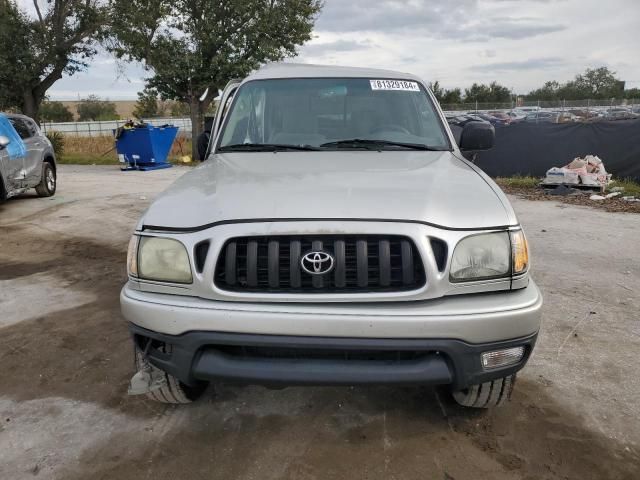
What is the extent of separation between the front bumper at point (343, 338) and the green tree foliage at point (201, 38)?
673 inches

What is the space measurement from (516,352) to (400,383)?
0.56 metres

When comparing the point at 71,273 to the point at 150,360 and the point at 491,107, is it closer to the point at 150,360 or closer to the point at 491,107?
the point at 150,360

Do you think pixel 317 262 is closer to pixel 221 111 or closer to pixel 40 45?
pixel 221 111

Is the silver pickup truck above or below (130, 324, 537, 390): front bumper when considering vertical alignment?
above

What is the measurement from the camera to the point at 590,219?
8367 mm

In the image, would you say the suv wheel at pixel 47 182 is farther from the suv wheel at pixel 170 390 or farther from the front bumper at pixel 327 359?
the front bumper at pixel 327 359

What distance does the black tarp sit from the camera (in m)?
11.5

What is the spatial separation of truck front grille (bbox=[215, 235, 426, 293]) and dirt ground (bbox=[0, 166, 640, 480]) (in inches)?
35.0

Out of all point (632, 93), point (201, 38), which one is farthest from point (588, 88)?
point (201, 38)

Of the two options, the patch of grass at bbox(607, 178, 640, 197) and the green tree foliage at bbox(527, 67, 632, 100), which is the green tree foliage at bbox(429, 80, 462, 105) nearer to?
the green tree foliage at bbox(527, 67, 632, 100)

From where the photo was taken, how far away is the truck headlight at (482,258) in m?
2.24

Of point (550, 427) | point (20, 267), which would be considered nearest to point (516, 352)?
point (550, 427)

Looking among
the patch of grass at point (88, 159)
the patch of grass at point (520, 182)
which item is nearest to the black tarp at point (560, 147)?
the patch of grass at point (520, 182)

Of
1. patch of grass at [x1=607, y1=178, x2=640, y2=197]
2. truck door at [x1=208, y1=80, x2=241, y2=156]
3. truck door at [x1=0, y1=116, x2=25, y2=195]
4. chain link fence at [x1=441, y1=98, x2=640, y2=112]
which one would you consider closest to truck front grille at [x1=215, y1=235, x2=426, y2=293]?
truck door at [x1=208, y1=80, x2=241, y2=156]
